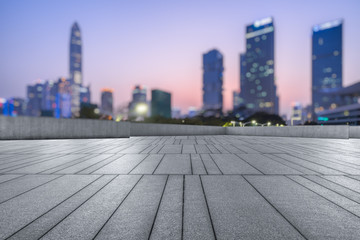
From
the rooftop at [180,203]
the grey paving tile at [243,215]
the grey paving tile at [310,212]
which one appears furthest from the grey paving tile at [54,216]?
the grey paving tile at [310,212]

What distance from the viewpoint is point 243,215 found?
2.07 meters

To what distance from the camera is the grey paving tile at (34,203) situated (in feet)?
6.31

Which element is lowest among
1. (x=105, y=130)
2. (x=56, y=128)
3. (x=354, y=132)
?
(x=354, y=132)

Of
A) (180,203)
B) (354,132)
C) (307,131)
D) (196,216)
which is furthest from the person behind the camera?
(354,132)

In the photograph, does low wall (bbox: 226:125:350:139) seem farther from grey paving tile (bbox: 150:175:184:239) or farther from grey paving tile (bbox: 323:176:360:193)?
grey paving tile (bbox: 150:175:184:239)

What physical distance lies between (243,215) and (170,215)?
0.77 metres

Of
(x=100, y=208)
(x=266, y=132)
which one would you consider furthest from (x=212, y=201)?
(x=266, y=132)

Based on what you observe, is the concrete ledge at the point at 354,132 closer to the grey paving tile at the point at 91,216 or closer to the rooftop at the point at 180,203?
the rooftop at the point at 180,203

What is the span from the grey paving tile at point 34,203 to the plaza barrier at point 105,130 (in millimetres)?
10923

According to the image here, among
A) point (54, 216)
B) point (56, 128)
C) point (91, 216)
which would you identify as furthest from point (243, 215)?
point (56, 128)

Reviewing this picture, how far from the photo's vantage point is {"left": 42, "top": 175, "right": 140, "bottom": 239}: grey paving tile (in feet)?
5.73

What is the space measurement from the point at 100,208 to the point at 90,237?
0.58 metres

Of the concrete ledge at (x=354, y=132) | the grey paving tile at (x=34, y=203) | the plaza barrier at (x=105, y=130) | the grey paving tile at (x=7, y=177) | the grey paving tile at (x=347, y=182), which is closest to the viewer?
the grey paving tile at (x=34, y=203)

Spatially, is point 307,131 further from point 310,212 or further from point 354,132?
point 310,212
